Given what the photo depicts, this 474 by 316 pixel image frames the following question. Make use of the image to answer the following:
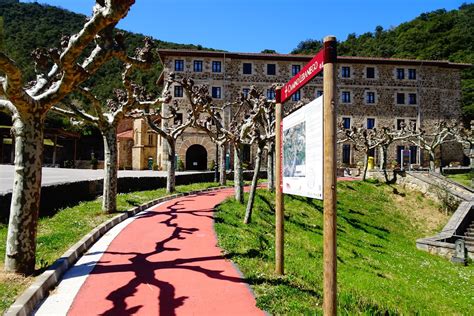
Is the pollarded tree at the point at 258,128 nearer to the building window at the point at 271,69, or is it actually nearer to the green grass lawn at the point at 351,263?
the green grass lawn at the point at 351,263

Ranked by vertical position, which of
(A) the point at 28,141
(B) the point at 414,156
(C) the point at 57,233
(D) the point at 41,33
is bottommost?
(C) the point at 57,233

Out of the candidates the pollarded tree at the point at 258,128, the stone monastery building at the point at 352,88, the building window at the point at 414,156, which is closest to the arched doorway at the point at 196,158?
the stone monastery building at the point at 352,88

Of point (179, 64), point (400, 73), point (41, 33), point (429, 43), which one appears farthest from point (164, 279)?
point (41, 33)

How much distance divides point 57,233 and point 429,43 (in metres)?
67.6

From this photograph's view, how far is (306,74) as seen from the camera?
16.1ft

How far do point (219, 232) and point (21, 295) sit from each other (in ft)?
17.2

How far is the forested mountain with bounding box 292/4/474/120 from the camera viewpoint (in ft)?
186

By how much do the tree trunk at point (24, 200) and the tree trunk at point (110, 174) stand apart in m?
5.73

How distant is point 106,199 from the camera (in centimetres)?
1170

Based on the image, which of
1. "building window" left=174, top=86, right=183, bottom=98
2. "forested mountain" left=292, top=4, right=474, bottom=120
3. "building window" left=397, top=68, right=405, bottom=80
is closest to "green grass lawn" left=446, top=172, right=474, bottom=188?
"building window" left=397, top=68, right=405, bottom=80

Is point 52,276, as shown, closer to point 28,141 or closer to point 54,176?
point 28,141

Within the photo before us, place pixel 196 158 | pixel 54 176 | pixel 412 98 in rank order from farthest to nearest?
pixel 412 98, pixel 196 158, pixel 54 176

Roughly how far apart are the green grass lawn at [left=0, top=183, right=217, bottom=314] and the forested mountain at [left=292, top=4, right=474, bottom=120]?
5377 centimetres

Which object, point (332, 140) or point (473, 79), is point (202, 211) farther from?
point (473, 79)
